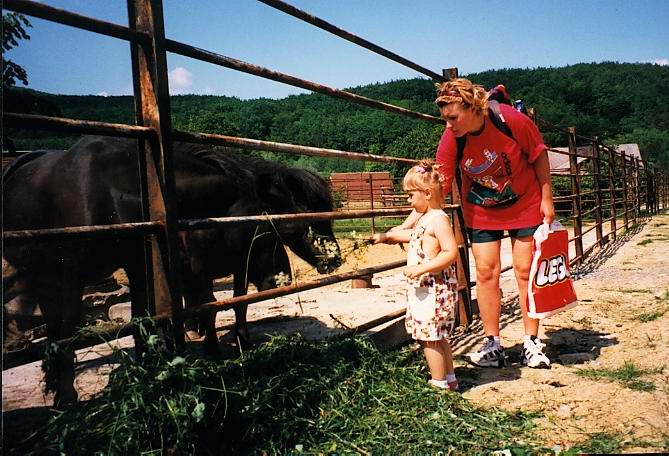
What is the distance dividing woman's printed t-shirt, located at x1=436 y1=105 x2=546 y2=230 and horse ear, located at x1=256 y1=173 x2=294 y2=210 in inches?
61.4

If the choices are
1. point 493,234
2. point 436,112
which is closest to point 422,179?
point 493,234

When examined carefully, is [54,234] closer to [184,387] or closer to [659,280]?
[184,387]

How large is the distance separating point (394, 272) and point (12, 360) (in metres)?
7.35

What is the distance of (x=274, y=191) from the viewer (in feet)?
14.3

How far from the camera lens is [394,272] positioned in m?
8.59

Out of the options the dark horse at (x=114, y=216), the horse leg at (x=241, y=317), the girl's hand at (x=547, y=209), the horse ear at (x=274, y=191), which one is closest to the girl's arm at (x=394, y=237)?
the dark horse at (x=114, y=216)

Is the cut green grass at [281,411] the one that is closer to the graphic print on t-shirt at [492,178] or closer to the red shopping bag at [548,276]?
the red shopping bag at [548,276]

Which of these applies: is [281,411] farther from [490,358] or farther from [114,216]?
[114,216]

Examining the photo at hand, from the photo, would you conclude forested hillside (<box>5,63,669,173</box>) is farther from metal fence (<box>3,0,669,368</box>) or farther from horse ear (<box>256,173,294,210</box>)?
metal fence (<box>3,0,669,368</box>)

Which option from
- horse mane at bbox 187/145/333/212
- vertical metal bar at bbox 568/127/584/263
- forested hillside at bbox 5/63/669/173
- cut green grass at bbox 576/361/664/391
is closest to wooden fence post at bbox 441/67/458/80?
horse mane at bbox 187/145/333/212

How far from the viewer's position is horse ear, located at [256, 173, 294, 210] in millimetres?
4305

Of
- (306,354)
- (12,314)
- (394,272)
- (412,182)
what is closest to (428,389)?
(306,354)

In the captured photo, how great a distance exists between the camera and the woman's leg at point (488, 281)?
3.18 m

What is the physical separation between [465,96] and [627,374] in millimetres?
1673
